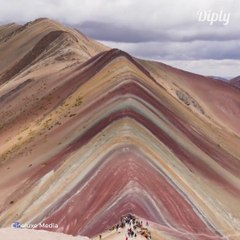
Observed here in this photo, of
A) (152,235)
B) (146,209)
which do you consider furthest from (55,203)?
(152,235)

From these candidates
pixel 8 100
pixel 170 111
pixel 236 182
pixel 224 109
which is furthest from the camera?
pixel 224 109

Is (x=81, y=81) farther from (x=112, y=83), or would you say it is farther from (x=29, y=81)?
(x=29, y=81)

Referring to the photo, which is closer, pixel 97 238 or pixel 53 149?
pixel 97 238

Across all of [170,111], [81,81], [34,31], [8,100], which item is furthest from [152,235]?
[34,31]

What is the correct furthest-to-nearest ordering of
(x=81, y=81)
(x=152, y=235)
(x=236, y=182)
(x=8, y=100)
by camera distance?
(x=8, y=100)
(x=81, y=81)
(x=236, y=182)
(x=152, y=235)

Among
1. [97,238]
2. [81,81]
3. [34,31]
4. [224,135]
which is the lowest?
[97,238]

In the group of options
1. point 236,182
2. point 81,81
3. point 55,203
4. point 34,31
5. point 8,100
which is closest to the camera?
point 55,203

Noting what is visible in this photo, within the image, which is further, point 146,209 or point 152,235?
point 146,209

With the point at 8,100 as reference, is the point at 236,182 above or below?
below

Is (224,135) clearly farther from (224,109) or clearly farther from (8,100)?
(8,100)
